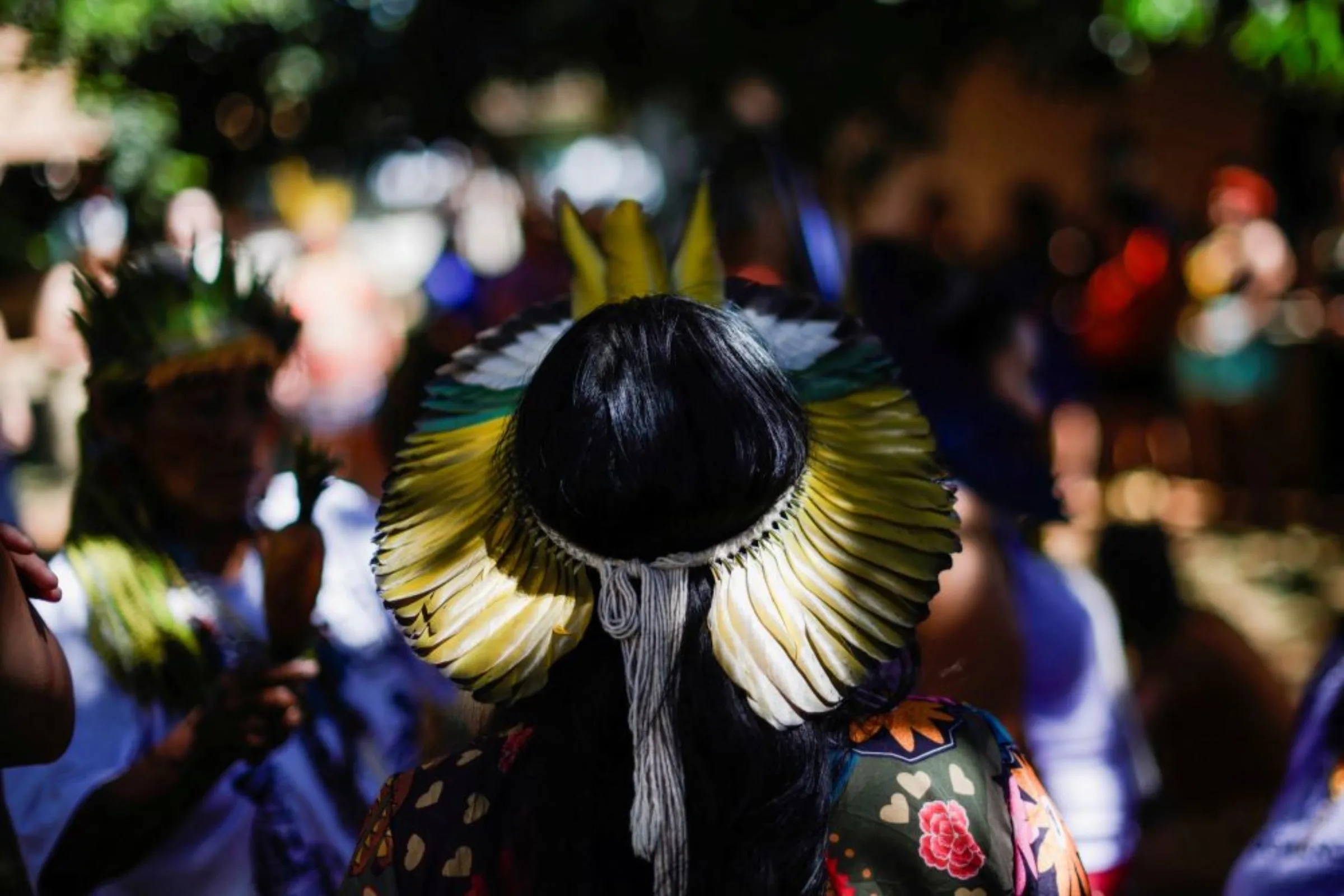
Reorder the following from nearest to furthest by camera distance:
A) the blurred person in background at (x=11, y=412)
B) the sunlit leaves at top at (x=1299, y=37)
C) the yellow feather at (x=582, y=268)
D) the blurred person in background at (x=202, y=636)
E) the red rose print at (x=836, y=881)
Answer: the red rose print at (x=836, y=881) → the yellow feather at (x=582, y=268) → the blurred person in background at (x=202, y=636) → the sunlit leaves at top at (x=1299, y=37) → the blurred person in background at (x=11, y=412)

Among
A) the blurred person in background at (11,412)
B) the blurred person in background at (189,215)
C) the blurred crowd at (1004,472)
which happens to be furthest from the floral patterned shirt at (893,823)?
the blurred person in background at (11,412)

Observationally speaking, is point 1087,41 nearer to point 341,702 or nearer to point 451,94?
point 451,94

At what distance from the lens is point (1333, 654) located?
7.36 feet

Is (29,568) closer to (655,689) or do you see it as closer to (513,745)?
(513,745)

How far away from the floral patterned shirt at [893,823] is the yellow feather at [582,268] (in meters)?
0.56

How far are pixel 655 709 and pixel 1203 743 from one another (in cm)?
284

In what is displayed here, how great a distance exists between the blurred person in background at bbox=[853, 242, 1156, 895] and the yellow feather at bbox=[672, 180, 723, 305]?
73 cm

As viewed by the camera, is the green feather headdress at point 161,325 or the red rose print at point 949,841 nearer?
the red rose print at point 949,841

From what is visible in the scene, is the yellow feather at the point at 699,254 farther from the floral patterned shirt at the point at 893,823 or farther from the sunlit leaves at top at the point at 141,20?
the sunlit leaves at top at the point at 141,20

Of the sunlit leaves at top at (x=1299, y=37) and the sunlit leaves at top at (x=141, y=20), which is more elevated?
the sunlit leaves at top at (x=141, y=20)

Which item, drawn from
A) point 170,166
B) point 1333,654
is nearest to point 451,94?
point 170,166

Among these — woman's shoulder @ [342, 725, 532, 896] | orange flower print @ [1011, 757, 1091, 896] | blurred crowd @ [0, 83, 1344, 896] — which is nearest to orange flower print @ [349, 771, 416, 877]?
woman's shoulder @ [342, 725, 532, 896]

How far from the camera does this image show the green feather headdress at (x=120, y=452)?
225 cm

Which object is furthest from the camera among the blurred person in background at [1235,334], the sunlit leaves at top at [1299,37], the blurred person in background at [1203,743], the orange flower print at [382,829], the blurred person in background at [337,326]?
the blurred person in background at [1235,334]
